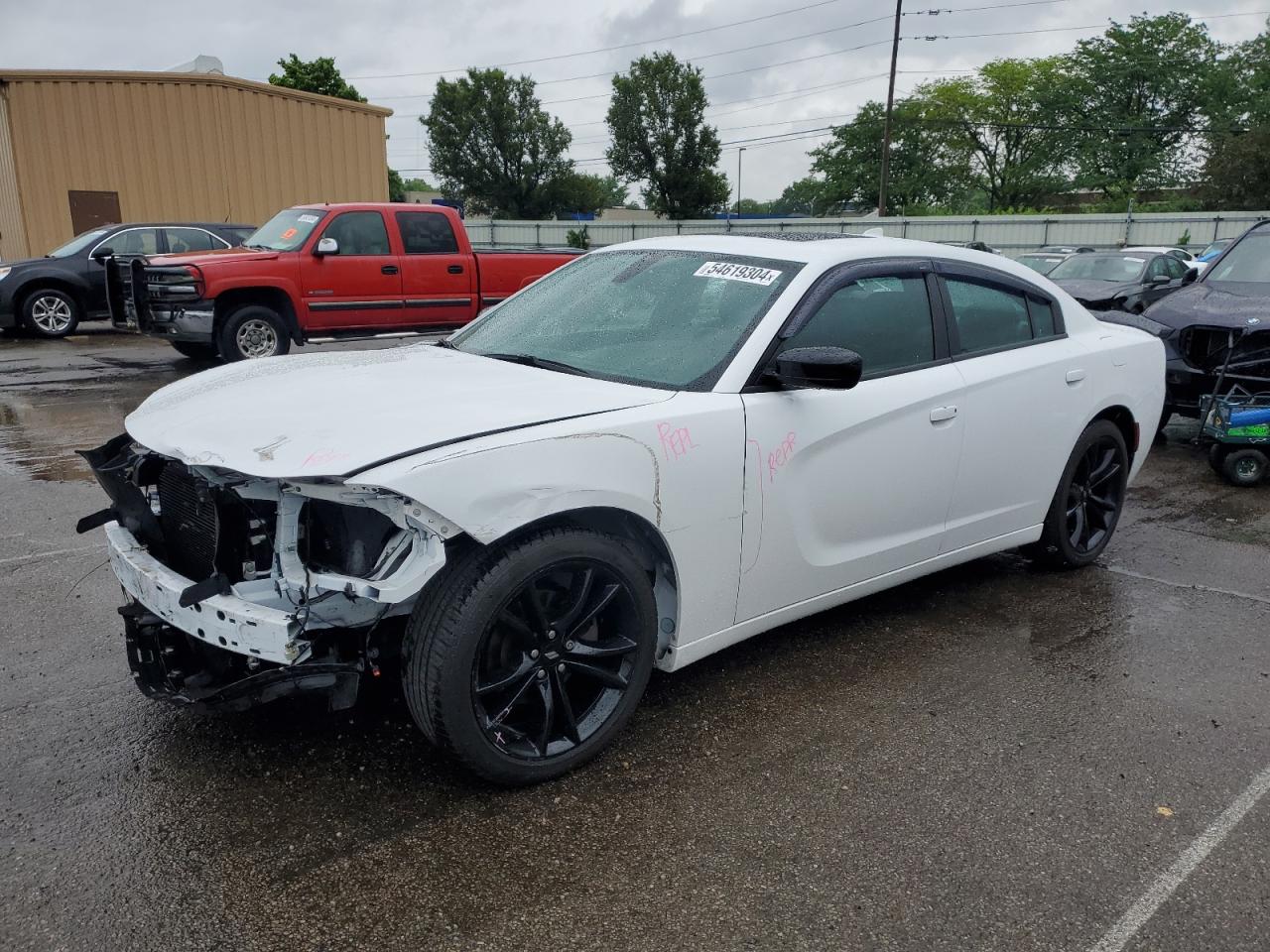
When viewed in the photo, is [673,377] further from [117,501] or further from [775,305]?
[117,501]

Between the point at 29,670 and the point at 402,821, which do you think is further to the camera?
the point at 29,670

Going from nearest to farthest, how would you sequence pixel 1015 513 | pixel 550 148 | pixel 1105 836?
pixel 1105 836 → pixel 1015 513 → pixel 550 148

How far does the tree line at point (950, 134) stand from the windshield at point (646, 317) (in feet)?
194

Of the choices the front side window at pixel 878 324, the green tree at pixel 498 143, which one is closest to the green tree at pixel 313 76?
the green tree at pixel 498 143

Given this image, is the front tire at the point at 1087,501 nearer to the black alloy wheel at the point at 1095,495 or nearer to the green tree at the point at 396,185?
the black alloy wheel at the point at 1095,495

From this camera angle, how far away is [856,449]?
357 centimetres

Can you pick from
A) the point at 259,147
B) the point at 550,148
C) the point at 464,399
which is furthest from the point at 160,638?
the point at 550,148

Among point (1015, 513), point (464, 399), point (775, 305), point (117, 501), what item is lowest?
point (1015, 513)

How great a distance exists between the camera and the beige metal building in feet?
63.4

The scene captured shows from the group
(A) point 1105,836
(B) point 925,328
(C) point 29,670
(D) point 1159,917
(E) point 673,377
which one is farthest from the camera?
(B) point 925,328

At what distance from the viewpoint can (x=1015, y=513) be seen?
14.5 ft

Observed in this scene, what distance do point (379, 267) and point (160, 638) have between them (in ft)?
30.2

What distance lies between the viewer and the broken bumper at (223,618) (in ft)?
8.42

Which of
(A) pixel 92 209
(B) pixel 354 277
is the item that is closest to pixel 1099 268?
(B) pixel 354 277
